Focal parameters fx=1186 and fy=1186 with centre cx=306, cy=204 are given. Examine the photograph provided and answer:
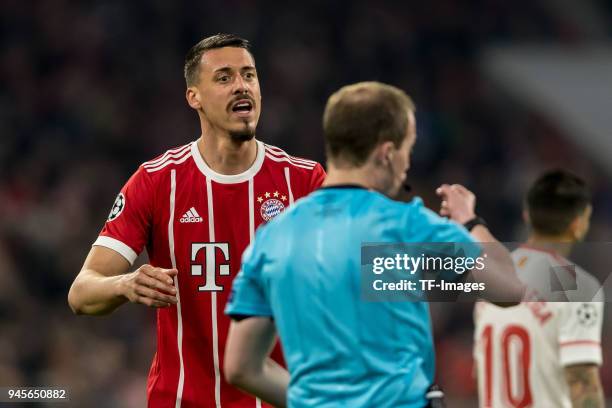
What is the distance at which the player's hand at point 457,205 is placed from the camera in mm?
3623

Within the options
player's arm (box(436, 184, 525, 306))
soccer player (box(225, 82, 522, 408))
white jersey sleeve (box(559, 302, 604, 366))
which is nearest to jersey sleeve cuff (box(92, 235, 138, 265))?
soccer player (box(225, 82, 522, 408))

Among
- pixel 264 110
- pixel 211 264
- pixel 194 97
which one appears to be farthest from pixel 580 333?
pixel 264 110

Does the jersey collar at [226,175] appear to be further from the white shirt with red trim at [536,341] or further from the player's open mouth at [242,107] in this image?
the white shirt with red trim at [536,341]

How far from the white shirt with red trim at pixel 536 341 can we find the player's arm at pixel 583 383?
0.15ft

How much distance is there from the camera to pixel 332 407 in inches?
124

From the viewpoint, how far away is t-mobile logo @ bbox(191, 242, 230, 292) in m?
4.62

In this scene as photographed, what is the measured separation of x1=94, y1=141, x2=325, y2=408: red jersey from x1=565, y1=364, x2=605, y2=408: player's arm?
4.42 ft

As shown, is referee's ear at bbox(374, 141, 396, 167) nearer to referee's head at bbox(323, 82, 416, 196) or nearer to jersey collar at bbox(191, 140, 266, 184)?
referee's head at bbox(323, 82, 416, 196)

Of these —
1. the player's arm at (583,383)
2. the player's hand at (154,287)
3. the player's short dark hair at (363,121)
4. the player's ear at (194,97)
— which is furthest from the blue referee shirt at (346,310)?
the player's arm at (583,383)

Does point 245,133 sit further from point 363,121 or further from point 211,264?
point 363,121

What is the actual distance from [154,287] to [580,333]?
198 centimetres

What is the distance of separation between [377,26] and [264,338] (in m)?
11.1

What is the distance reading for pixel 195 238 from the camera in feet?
15.3

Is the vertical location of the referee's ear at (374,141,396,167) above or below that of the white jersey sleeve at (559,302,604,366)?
above
